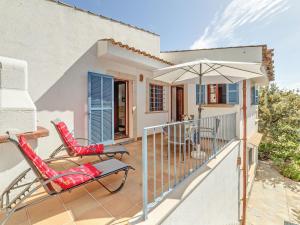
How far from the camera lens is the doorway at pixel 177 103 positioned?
10.6 meters

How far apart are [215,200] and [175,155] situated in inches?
78.4

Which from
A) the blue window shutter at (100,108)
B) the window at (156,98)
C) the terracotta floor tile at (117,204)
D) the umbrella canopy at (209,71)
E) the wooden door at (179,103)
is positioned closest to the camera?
the terracotta floor tile at (117,204)

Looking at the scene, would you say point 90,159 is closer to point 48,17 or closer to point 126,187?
point 126,187

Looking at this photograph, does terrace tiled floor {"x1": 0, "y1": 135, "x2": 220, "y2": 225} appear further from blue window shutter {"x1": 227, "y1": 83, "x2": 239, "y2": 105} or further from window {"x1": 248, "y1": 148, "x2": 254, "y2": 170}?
window {"x1": 248, "y1": 148, "x2": 254, "y2": 170}

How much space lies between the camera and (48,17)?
188 inches

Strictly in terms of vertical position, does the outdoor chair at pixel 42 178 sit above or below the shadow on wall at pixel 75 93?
below

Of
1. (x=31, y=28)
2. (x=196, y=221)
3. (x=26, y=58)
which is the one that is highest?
(x=31, y=28)

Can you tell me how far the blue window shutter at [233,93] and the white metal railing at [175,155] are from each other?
771mm

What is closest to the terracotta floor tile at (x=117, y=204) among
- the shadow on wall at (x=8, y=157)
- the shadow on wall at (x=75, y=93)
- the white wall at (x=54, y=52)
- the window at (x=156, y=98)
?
the shadow on wall at (x=8, y=157)

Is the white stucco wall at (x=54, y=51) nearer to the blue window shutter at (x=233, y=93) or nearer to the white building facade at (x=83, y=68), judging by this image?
the white building facade at (x=83, y=68)

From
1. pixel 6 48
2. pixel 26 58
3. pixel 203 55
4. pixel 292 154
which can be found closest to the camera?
pixel 6 48

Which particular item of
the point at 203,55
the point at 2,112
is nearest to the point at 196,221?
the point at 2,112

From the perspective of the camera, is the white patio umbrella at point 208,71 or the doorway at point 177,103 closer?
the white patio umbrella at point 208,71

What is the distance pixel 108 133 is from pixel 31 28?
147 inches
